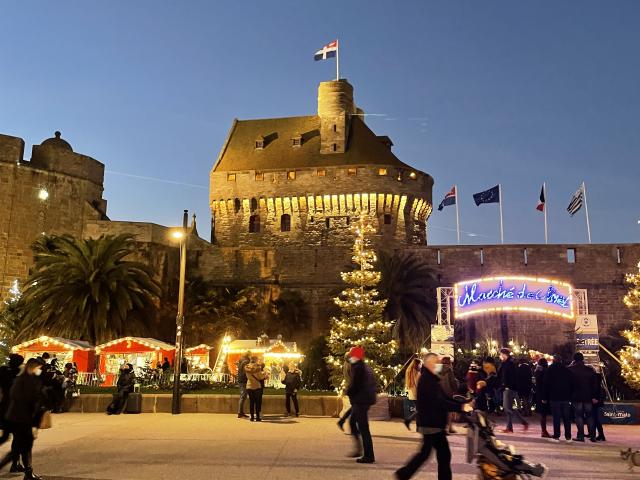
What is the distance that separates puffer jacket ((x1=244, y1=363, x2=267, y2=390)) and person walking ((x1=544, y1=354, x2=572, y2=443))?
5.19 meters

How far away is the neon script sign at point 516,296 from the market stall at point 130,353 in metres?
10.1

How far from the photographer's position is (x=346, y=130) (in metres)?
41.7

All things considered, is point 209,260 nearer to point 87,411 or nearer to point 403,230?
point 403,230

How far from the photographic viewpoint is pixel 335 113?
4138 centimetres

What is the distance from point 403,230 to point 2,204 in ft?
76.0

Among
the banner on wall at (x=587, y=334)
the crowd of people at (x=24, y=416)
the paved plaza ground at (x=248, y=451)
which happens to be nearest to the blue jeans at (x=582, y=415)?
the paved plaza ground at (x=248, y=451)

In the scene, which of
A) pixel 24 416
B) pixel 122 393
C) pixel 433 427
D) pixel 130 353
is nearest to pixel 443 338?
pixel 122 393

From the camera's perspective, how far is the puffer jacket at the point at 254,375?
38.4 feet

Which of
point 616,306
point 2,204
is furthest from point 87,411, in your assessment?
point 616,306

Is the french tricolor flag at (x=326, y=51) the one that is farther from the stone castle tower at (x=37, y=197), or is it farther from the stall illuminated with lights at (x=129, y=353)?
the stall illuminated with lights at (x=129, y=353)

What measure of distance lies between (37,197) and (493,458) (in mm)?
30411

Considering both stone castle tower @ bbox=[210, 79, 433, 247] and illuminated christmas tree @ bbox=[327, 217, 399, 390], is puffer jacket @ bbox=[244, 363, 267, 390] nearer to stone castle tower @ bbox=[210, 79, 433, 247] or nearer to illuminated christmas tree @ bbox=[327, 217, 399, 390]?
illuminated christmas tree @ bbox=[327, 217, 399, 390]

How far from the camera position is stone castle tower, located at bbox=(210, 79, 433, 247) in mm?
39562

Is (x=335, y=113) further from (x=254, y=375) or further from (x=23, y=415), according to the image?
(x=23, y=415)
